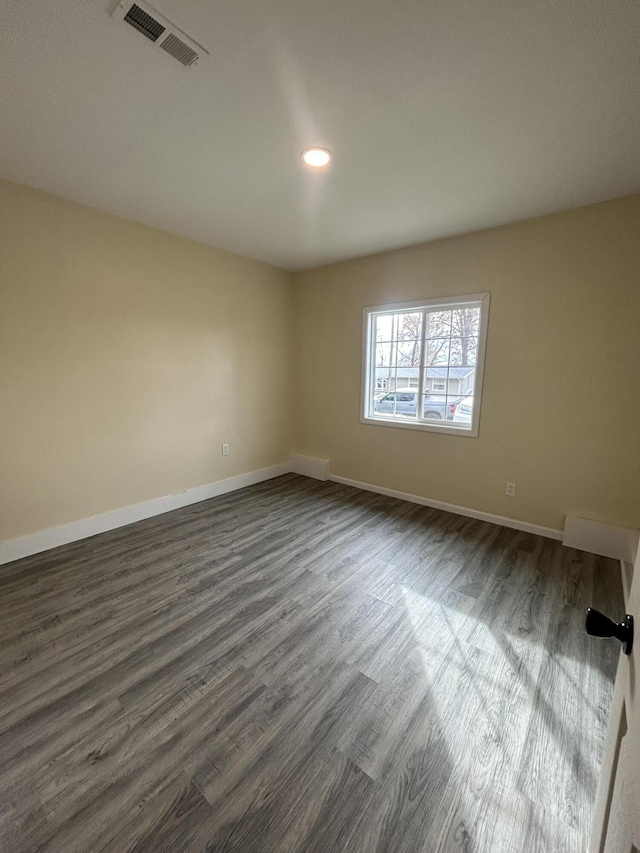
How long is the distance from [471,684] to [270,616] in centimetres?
103

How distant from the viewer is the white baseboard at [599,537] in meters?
2.42

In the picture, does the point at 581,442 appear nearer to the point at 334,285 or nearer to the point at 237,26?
the point at 334,285

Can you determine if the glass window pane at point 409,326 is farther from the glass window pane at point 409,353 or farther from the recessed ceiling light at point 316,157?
the recessed ceiling light at point 316,157

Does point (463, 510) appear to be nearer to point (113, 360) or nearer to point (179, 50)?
point (113, 360)

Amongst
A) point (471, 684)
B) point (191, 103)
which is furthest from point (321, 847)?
point (191, 103)

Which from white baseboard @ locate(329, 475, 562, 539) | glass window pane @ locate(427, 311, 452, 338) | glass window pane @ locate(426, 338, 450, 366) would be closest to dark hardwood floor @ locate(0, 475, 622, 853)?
white baseboard @ locate(329, 475, 562, 539)

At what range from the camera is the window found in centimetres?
311

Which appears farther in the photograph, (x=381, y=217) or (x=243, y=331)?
(x=243, y=331)

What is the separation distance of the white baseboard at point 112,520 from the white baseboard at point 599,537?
313cm

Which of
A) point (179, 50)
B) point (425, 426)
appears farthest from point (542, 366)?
point (179, 50)

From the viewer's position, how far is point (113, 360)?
111 inches

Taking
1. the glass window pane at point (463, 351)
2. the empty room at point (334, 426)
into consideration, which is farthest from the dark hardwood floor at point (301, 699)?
the glass window pane at point (463, 351)

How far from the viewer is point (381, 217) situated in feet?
8.85

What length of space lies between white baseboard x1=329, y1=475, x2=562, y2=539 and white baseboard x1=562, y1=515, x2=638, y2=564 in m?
0.12
